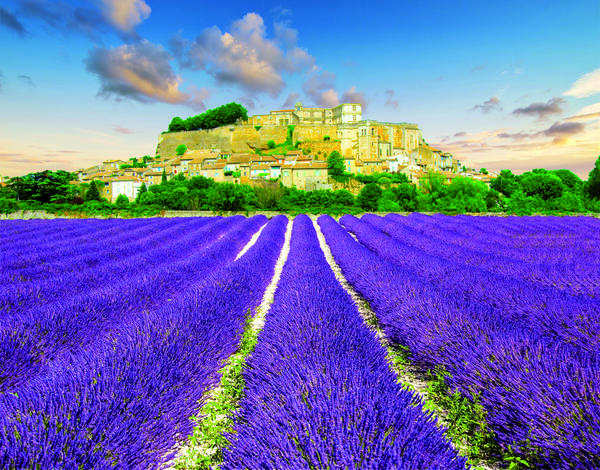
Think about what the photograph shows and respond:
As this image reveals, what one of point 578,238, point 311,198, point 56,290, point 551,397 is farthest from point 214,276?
point 311,198

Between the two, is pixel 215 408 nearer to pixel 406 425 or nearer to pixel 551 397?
pixel 406 425

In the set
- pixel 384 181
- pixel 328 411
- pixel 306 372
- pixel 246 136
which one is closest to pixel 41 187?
pixel 246 136

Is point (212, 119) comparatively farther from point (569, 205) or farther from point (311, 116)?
point (569, 205)

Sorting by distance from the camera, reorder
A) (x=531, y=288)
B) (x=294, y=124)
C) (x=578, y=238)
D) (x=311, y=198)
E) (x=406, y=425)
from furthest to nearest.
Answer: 1. (x=294, y=124)
2. (x=311, y=198)
3. (x=578, y=238)
4. (x=531, y=288)
5. (x=406, y=425)

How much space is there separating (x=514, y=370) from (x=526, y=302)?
1778 millimetres

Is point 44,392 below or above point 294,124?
below

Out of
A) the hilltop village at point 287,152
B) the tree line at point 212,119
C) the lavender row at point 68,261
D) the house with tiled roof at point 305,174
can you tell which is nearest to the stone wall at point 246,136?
the hilltop village at point 287,152

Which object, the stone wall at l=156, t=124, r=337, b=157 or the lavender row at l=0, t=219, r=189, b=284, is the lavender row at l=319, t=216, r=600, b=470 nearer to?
the lavender row at l=0, t=219, r=189, b=284

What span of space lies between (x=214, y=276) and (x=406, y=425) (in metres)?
3.64

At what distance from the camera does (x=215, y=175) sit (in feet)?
161

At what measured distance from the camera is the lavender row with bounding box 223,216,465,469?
1.26m

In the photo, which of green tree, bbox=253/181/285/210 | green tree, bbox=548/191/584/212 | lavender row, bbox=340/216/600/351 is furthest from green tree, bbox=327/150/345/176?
lavender row, bbox=340/216/600/351

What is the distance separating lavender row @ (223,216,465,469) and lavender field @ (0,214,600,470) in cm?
1

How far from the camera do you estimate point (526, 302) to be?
10.8 feet
